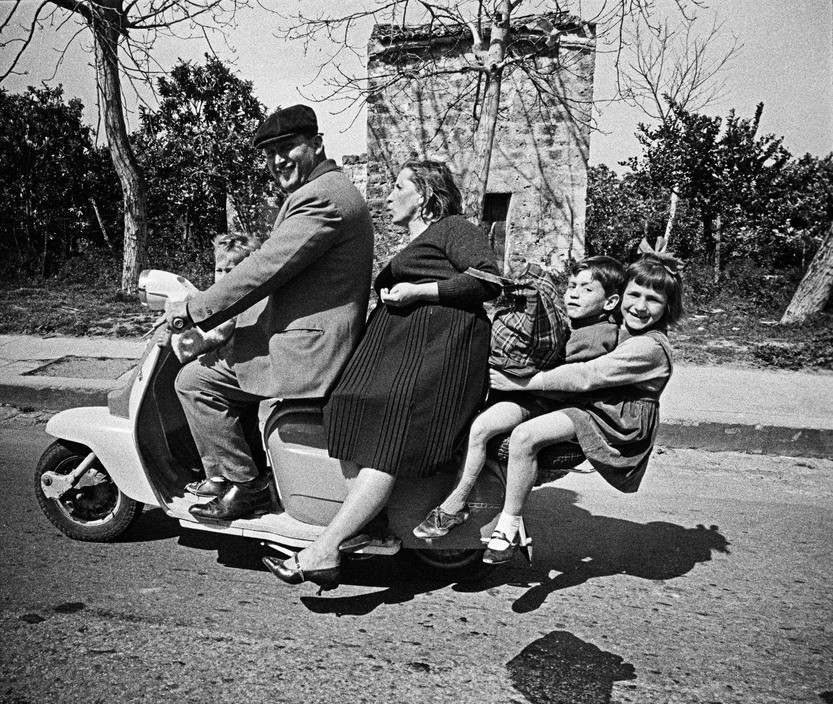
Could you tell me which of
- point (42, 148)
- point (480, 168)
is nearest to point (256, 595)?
point (480, 168)

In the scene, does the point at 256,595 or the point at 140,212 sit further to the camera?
the point at 140,212

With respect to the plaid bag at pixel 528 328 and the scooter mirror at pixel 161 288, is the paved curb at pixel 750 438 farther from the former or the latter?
the scooter mirror at pixel 161 288

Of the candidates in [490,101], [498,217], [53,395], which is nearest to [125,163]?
[490,101]

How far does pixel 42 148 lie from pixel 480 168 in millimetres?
11842

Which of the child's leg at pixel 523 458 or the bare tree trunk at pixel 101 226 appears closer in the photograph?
the child's leg at pixel 523 458

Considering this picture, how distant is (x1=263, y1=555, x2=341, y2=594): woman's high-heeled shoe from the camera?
2854mm

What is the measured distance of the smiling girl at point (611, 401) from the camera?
2.93 metres

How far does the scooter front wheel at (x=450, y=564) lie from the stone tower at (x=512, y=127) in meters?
11.0

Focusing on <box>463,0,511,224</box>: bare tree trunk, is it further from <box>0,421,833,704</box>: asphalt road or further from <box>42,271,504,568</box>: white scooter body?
<box>42,271,504,568</box>: white scooter body

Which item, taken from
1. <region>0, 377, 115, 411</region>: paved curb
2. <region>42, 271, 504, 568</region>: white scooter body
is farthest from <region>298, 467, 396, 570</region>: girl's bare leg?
<region>0, 377, 115, 411</region>: paved curb

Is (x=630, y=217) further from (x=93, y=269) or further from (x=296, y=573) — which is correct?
(x=296, y=573)

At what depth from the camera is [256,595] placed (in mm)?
3117

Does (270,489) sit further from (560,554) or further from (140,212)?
(140,212)

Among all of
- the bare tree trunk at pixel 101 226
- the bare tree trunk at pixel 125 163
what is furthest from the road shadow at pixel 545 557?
the bare tree trunk at pixel 101 226
